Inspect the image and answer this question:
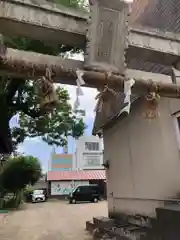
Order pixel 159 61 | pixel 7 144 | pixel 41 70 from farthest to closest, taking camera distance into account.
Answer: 1. pixel 7 144
2. pixel 159 61
3. pixel 41 70

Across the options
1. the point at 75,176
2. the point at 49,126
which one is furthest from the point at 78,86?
the point at 75,176

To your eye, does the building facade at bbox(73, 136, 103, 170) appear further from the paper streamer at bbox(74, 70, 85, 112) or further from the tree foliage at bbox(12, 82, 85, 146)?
the paper streamer at bbox(74, 70, 85, 112)

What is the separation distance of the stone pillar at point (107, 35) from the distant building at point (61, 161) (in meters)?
33.5

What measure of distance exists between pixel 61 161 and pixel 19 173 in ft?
61.4

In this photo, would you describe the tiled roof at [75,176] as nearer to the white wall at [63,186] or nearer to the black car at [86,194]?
the white wall at [63,186]

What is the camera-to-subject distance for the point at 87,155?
Result: 34031 millimetres

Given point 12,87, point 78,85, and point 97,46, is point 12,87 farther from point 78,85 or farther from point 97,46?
point 78,85

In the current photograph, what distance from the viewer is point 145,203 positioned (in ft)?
18.2

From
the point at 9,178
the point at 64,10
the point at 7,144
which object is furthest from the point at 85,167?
the point at 64,10

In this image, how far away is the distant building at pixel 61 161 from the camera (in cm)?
3531

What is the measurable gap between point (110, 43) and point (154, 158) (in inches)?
135

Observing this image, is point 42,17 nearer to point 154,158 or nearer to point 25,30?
point 25,30

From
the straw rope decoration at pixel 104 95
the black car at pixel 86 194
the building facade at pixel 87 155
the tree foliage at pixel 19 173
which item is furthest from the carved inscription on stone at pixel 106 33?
the building facade at pixel 87 155

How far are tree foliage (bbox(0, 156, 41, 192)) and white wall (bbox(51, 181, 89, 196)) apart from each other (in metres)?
9.14
